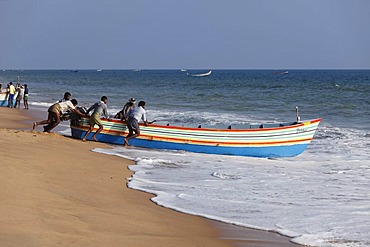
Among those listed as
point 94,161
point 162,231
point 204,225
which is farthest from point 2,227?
point 94,161

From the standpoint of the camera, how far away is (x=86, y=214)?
303 inches

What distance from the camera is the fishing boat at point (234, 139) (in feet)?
52.1

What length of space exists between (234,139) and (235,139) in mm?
27

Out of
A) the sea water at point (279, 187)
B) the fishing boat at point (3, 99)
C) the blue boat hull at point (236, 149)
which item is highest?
the fishing boat at point (3, 99)

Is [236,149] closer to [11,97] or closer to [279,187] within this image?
[279,187]

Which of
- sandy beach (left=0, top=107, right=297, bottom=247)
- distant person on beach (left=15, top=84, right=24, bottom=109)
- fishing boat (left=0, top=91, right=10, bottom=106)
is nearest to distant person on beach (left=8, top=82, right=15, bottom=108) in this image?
distant person on beach (left=15, top=84, right=24, bottom=109)

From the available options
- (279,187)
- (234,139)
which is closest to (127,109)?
(234,139)

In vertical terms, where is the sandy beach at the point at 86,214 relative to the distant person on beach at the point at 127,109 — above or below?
below

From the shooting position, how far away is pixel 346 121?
25828 mm

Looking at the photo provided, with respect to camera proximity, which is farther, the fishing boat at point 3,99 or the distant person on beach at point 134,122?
the fishing boat at point 3,99

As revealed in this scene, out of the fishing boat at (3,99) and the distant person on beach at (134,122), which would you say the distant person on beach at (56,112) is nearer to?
the distant person on beach at (134,122)

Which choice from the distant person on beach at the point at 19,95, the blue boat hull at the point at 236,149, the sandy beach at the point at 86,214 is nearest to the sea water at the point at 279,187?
the blue boat hull at the point at 236,149

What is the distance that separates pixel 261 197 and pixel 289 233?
7.08 ft

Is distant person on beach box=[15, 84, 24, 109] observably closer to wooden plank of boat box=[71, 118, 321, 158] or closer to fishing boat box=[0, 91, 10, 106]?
fishing boat box=[0, 91, 10, 106]
